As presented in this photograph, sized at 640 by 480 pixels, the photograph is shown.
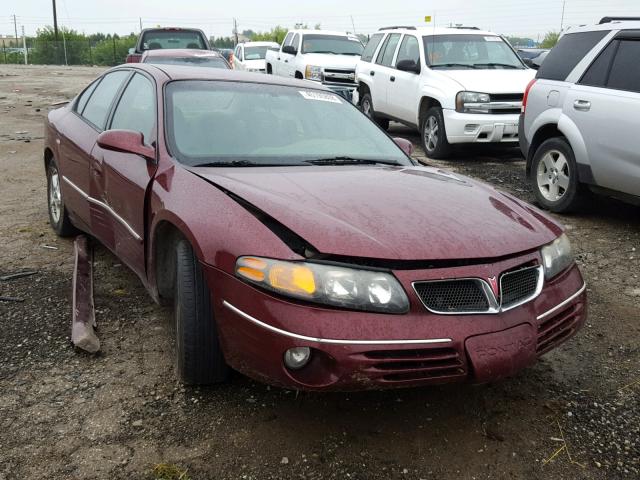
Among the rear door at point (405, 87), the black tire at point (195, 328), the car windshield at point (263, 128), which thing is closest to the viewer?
the black tire at point (195, 328)

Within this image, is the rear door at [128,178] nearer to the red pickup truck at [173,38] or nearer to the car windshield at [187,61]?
the car windshield at [187,61]

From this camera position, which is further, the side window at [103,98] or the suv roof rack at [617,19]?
the suv roof rack at [617,19]

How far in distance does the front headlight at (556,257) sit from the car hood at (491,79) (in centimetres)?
638

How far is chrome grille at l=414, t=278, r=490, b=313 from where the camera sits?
2.51 meters

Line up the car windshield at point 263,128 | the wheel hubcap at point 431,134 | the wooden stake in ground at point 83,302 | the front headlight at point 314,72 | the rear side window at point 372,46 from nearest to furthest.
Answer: the wooden stake in ground at point 83,302
the car windshield at point 263,128
the wheel hubcap at point 431,134
the rear side window at point 372,46
the front headlight at point 314,72

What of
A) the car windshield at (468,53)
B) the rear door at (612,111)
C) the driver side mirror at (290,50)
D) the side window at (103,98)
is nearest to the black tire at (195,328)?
the side window at (103,98)

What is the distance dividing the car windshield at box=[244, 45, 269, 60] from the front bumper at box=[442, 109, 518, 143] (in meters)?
13.4

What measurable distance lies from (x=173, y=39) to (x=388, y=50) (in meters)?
6.02

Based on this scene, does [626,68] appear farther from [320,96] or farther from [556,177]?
[320,96]

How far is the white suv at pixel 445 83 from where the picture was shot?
906 centimetres

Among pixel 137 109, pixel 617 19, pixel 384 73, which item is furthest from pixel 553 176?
pixel 384 73

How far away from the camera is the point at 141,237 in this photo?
3.46 m

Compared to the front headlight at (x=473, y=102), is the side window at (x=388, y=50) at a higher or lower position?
higher

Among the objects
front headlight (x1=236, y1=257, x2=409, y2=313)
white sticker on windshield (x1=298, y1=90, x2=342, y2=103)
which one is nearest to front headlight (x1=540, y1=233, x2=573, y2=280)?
front headlight (x1=236, y1=257, x2=409, y2=313)
